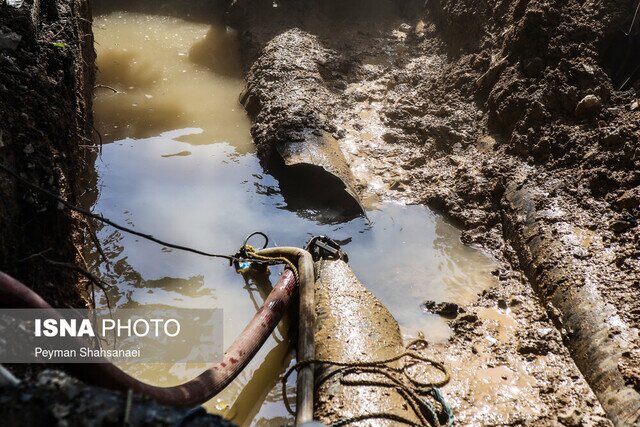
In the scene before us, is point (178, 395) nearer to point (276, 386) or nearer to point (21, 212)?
point (276, 386)

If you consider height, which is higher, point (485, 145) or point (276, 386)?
point (485, 145)

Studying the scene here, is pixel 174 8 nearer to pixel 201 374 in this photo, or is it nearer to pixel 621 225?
pixel 201 374

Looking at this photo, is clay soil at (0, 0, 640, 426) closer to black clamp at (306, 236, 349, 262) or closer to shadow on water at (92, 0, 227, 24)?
black clamp at (306, 236, 349, 262)

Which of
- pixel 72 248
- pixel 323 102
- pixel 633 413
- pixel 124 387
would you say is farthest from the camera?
pixel 323 102

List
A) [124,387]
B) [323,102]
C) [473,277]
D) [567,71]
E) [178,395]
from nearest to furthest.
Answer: [124,387]
[178,395]
[473,277]
[567,71]
[323,102]

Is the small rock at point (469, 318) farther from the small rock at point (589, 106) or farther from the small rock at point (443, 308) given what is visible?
the small rock at point (589, 106)

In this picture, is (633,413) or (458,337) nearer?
(633,413)

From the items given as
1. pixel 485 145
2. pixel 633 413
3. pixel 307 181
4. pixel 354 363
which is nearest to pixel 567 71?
pixel 485 145

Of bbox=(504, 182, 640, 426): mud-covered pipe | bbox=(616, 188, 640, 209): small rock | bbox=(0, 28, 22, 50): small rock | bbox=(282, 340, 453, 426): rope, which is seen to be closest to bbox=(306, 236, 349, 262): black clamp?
bbox=(282, 340, 453, 426): rope

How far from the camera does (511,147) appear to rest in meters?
4.91

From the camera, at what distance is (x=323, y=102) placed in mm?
5973

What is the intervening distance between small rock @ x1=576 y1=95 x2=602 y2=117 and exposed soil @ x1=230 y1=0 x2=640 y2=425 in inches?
0.5

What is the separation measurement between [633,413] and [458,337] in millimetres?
1154

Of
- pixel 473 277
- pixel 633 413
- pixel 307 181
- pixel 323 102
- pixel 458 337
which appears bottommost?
pixel 633 413
